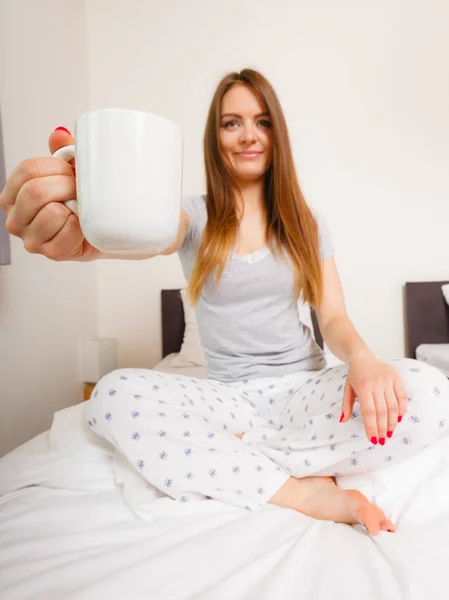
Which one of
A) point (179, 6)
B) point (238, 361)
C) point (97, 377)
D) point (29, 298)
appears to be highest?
point (179, 6)

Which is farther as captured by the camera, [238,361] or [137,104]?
[137,104]

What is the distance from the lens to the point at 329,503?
726 millimetres

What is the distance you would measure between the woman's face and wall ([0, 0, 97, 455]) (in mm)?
851

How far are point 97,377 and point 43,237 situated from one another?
1.72 meters

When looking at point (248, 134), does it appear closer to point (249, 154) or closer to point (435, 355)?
point (249, 154)

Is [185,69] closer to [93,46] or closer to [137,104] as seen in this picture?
[137,104]

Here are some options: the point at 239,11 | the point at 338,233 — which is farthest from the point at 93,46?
the point at 338,233

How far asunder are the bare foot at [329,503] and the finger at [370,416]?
0.33 feet

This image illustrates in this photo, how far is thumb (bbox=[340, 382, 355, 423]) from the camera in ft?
2.49

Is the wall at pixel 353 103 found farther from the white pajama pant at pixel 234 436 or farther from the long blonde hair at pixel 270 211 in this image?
the white pajama pant at pixel 234 436

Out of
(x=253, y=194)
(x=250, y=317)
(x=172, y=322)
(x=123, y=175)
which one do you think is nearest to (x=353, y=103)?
(x=253, y=194)

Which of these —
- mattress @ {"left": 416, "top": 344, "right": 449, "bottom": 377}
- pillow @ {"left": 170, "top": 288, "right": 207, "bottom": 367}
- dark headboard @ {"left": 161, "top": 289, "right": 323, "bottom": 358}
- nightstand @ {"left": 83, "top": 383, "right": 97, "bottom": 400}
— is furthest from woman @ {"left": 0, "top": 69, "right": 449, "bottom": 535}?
nightstand @ {"left": 83, "top": 383, "right": 97, "bottom": 400}

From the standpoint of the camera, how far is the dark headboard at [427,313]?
6.76 ft

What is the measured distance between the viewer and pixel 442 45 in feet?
6.87
